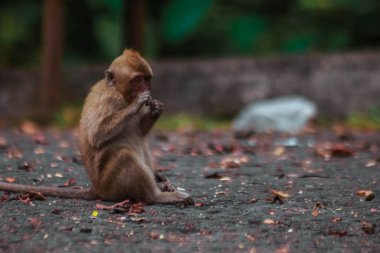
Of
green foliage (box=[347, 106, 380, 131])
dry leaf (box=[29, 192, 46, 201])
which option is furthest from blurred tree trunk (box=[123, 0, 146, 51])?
dry leaf (box=[29, 192, 46, 201])

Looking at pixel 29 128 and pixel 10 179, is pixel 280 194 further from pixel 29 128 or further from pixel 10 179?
pixel 29 128

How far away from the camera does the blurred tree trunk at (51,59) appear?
12641 mm

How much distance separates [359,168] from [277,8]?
872cm

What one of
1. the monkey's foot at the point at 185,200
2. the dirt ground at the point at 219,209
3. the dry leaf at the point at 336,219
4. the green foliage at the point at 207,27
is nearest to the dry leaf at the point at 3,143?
the dirt ground at the point at 219,209

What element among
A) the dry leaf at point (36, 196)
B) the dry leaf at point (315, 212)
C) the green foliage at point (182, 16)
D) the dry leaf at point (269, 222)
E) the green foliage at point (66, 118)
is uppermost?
the green foliage at point (182, 16)

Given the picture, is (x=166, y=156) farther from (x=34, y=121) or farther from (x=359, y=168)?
(x=34, y=121)

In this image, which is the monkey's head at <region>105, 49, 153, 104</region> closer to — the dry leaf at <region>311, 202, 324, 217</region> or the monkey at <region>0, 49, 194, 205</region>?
the monkey at <region>0, 49, 194, 205</region>

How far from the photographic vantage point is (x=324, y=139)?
10203mm

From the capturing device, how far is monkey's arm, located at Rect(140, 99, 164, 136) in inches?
226

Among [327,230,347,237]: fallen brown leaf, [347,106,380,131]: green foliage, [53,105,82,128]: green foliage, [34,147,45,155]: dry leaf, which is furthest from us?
[53,105,82,128]: green foliage

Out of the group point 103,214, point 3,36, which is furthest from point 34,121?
point 103,214

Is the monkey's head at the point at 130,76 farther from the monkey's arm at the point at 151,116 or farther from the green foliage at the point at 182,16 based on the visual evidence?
the green foliage at the point at 182,16

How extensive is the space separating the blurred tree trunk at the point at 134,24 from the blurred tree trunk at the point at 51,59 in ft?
4.41

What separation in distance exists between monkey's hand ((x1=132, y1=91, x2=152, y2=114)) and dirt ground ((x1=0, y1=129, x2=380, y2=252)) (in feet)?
2.32
